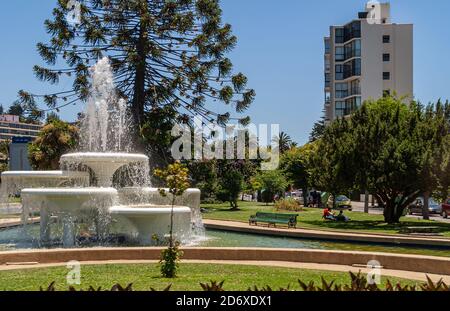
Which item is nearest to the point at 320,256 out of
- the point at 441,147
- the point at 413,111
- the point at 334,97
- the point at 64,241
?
the point at 64,241

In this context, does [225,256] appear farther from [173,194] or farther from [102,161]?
[102,161]

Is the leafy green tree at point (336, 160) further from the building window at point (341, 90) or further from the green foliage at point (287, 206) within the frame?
the building window at point (341, 90)

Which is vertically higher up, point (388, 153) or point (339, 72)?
point (339, 72)

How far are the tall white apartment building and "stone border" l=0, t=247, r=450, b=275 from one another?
4766 centimetres

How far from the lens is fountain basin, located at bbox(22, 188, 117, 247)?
54.8 ft

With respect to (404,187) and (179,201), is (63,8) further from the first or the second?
(404,187)

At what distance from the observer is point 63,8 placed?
3173 cm

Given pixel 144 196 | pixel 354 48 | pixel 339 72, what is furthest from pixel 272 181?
pixel 339 72

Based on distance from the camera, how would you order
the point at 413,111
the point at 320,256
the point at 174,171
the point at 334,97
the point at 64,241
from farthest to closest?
the point at 334,97 < the point at 413,111 < the point at 64,241 < the point at 320,256 < the point at 174,171

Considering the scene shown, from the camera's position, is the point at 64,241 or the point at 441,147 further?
the point at 441,147

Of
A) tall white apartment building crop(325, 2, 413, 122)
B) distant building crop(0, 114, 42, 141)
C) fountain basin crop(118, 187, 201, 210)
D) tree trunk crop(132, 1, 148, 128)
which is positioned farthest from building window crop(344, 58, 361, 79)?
distant building crop(0, 114, 42, 141)

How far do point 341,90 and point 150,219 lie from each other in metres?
51.0

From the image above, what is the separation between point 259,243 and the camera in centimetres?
1770

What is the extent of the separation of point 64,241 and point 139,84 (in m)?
15.3
